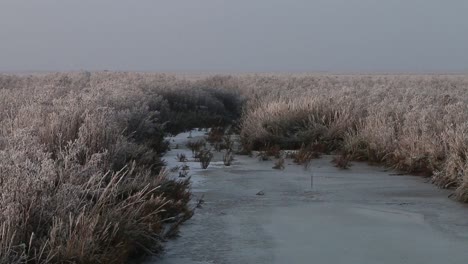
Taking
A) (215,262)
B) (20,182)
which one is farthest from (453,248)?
(20,182)

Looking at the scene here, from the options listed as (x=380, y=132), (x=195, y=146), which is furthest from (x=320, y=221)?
(x=195, y=146)

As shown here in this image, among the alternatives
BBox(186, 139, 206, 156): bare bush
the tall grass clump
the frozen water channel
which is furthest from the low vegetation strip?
the frozen water channel

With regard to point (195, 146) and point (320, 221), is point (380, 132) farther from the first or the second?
point (320, 221)

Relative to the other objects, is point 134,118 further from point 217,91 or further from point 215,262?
point 217,91

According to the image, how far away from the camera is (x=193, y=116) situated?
21391 mm

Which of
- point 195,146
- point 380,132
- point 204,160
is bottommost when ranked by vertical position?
point 195,146

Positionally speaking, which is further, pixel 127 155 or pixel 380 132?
pixel 380 132

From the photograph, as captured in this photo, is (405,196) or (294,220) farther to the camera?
(405,196)

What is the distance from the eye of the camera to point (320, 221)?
677 cm

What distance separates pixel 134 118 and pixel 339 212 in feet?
21.1

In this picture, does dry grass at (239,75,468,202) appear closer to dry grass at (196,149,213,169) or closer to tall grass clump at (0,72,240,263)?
dry grass at (196,149,213,169)

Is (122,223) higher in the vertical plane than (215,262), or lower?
higher

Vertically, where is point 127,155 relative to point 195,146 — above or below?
A: above

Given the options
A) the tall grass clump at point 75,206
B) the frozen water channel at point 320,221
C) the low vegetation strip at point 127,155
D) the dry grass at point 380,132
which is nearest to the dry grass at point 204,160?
the low vegetation strip at point 127,155
